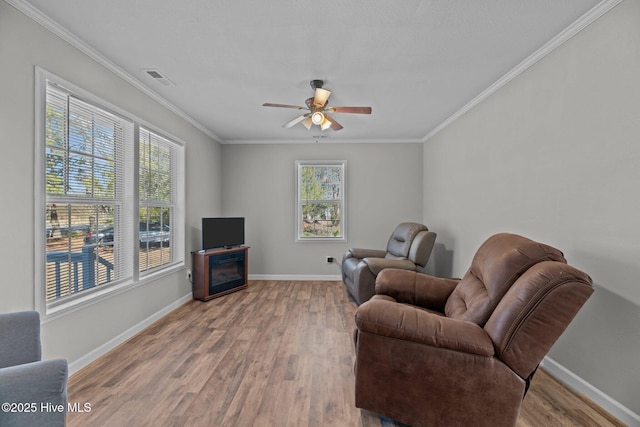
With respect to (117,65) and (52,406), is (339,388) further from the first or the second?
(117,65)

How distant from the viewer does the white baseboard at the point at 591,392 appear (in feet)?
5.24

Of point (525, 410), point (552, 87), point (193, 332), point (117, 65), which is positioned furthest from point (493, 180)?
point (117, 65)

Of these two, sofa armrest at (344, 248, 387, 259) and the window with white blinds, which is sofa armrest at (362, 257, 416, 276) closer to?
sofa armrest at (344, 248, 387, 259)

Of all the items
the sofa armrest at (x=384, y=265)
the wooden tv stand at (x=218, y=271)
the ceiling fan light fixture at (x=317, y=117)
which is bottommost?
the wooden tv stand at (x=218, y=271)

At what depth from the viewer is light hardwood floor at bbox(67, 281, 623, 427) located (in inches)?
66.2

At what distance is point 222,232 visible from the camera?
4.18 meters

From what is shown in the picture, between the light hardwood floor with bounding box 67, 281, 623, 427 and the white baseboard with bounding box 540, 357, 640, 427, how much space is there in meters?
0.05

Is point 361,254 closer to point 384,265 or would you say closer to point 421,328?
point 384,265

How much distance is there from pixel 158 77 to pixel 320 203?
120 inches

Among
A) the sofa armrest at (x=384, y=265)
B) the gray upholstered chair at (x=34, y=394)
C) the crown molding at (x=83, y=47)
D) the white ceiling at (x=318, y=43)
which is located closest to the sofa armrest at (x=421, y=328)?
the gray upholstered chair at (x=34, y=394)

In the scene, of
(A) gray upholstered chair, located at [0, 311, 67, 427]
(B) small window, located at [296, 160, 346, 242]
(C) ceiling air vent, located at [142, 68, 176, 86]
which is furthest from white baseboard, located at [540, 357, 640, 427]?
(C) ceiling air vent, located at [142, 68, 176, 86]

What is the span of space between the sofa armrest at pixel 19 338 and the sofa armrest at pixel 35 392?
426 millimetres

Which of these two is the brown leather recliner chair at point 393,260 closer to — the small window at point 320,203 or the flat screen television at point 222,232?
the small window at point 320,203

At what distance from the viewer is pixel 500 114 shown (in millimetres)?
2754
